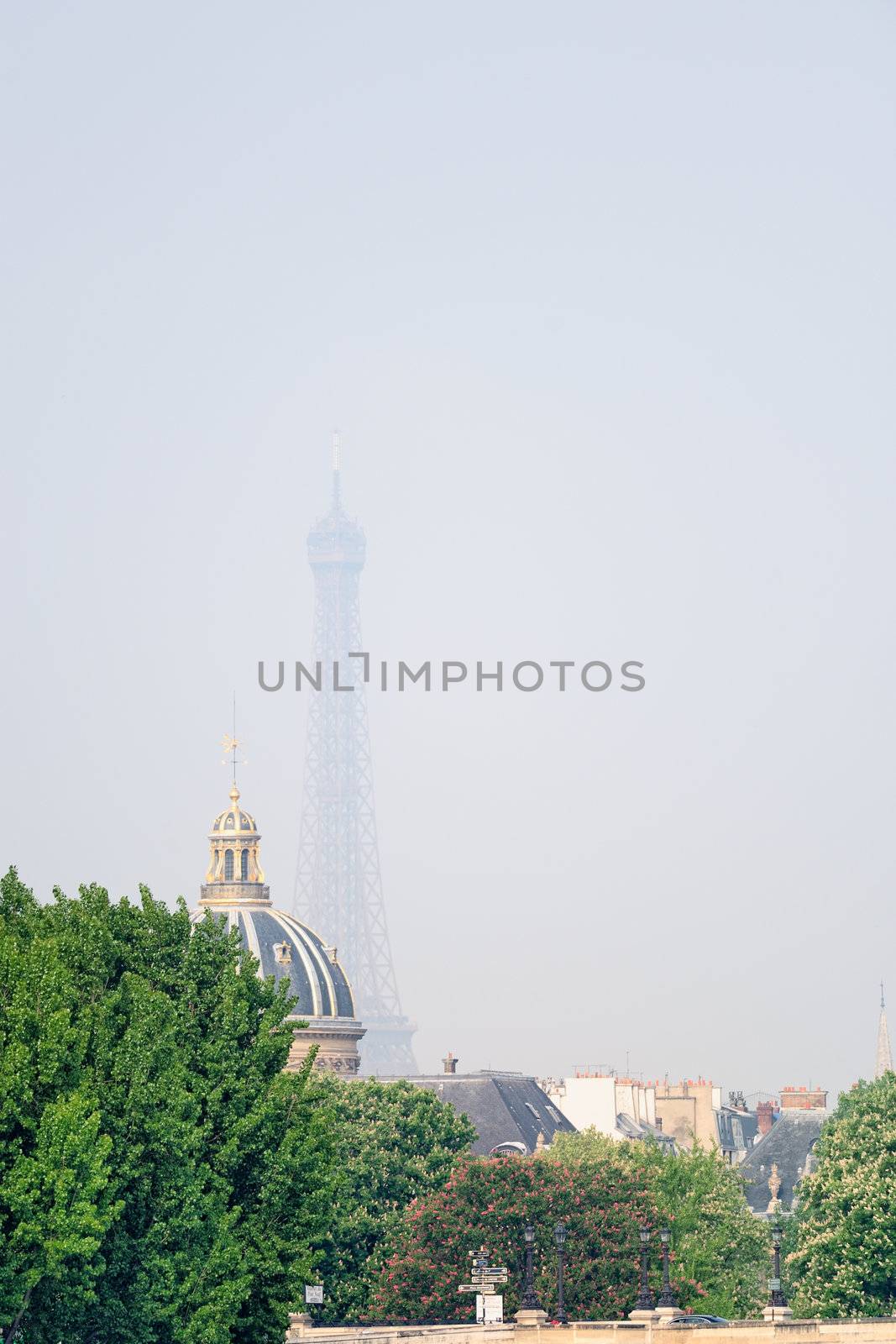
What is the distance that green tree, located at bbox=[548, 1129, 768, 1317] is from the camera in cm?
11369

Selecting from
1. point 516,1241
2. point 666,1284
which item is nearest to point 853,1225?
point 516,1241

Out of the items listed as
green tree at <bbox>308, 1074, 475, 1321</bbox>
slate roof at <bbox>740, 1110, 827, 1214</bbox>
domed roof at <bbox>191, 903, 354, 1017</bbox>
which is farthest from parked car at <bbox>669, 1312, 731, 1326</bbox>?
domed roof at <bbox>191, 903, 354, 1017</bbox>

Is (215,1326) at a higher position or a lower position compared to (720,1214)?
lower

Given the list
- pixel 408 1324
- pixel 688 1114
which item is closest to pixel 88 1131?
pixel 408 1324

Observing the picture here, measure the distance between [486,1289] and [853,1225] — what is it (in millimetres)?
18212

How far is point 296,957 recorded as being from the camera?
16912 centimetres

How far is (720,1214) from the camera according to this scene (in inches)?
4653

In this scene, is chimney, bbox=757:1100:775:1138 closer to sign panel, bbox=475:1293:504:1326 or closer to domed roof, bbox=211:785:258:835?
domed roof, bbox=211:785:258:835

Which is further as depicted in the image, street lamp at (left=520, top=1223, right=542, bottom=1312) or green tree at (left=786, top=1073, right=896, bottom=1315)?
green tree at (left=786, top=1073, right=896, bottom=1315)

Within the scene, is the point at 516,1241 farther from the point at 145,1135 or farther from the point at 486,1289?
the point at 145,1135

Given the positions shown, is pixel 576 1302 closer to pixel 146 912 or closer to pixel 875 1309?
pixel 875 1309

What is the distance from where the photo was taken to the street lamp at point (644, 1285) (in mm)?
92938

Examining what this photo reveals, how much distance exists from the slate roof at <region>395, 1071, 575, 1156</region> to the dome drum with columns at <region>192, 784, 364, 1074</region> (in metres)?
5.29

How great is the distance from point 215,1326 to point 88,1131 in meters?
7.26
